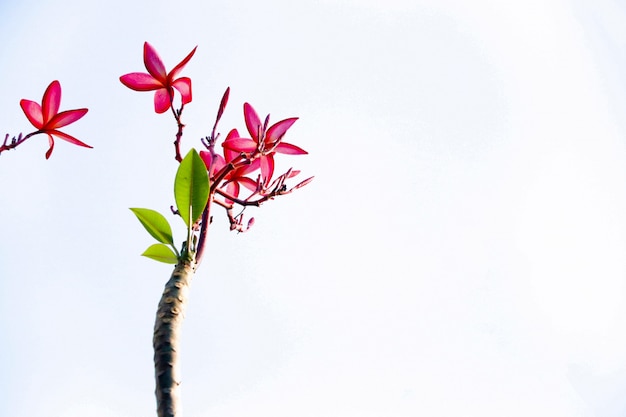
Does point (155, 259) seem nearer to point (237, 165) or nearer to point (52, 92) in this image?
point (237, 165)

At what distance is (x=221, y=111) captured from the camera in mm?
1095

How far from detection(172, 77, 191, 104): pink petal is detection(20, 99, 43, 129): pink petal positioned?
33 cm

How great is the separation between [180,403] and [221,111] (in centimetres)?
56

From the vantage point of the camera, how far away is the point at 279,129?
1.14 m

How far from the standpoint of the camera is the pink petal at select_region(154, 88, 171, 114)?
1193mm

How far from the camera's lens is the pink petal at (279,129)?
1.13 meters

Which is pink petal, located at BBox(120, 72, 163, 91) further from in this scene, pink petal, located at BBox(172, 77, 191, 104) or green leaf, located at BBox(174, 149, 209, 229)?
green leaf, located at BBox(174, 149, 209, 229)

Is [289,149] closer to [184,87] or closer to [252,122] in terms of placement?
[252,122]

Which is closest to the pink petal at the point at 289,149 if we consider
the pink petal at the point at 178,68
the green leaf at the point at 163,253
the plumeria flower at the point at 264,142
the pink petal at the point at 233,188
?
the plumeria flower at the point at 264,142

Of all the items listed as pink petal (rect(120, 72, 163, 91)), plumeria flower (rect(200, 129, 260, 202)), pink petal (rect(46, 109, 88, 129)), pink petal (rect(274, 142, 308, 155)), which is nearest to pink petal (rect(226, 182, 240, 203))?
plumeria flower (rect(200, 129, 260, 202))

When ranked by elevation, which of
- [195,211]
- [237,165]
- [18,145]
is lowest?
[195,211]

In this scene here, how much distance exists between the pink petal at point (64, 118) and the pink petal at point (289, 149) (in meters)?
0.43

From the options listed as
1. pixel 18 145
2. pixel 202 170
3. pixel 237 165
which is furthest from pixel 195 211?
pixel 18 145

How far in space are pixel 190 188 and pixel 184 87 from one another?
0.29 metres
